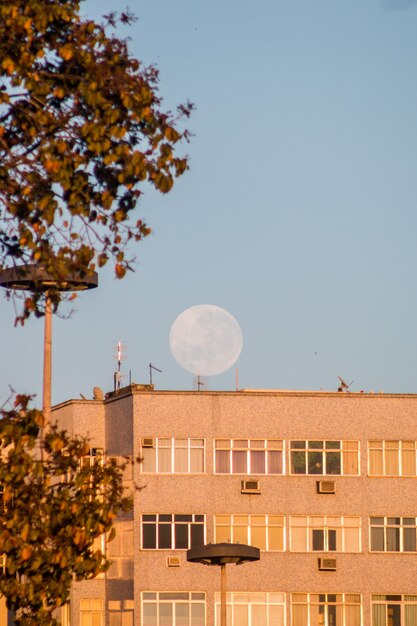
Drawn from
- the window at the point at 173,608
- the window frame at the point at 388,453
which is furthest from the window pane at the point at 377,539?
the window at the point at 173,608

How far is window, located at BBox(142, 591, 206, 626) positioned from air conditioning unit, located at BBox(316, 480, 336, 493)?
6.13 m

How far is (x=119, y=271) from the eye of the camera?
57.9ft

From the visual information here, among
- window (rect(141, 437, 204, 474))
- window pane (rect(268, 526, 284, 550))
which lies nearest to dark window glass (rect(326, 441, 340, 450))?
window pane (rect(268, 526, 284, 550))

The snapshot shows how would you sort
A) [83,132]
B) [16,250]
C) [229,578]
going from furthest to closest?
[229,578]
[16,250]
[83,132]

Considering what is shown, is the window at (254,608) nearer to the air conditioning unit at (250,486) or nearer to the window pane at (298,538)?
the window pane at (298,538)

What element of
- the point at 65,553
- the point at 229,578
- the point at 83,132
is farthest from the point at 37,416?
the point at 229,578

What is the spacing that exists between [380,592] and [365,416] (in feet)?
22.9

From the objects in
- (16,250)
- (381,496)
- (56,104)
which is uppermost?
(56,104)

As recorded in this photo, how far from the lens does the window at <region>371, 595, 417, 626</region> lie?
58.9 m

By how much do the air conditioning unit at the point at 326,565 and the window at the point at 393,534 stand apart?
5.58 feet

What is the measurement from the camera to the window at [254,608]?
5884cm

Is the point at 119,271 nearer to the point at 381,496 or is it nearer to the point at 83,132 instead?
the point at 83,132

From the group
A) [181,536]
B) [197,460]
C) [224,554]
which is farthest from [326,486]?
[224,554]

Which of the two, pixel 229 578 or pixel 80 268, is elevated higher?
pixel 80 268
